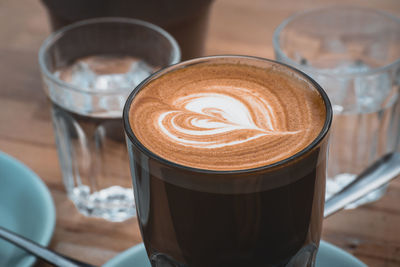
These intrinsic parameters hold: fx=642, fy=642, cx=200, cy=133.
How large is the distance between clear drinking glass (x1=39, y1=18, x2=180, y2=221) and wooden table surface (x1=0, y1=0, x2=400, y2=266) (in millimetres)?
35

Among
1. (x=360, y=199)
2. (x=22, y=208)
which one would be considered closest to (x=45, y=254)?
(x=22, y=208)

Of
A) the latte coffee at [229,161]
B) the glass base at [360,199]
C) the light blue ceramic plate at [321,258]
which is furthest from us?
the glass base at [360,199]

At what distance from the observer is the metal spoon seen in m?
0.65

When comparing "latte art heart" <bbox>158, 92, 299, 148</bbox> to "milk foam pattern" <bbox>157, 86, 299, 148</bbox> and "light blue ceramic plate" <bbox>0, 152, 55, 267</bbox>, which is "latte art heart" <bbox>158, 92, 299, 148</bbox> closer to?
"milk foam pattern" <bbox>157, 86, 299, 148</bbox>

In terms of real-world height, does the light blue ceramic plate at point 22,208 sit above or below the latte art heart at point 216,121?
below

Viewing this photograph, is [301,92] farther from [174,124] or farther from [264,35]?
[264,35]

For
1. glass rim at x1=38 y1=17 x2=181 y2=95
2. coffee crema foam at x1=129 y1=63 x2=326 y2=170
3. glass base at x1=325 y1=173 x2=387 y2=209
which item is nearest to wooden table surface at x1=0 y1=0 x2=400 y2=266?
glass base at x1=325 y1=173 x2=387 y2=209

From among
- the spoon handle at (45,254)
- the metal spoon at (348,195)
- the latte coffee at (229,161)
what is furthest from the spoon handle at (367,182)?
the spoon handle at (45,254)

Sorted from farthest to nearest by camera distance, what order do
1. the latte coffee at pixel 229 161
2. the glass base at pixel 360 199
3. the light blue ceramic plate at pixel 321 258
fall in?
the glass base at pixel 360 199, the light blue ceramic plate at pixel 321 258, the latte coffee at pixel 229 161

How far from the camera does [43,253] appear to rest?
0.65m

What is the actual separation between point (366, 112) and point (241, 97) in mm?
343

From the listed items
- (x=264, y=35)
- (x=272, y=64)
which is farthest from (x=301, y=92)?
(x=264, y=35)

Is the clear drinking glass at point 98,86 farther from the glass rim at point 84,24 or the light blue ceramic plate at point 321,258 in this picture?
the light blue ceramic plate at point 321,258

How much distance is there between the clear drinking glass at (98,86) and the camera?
77 cm
